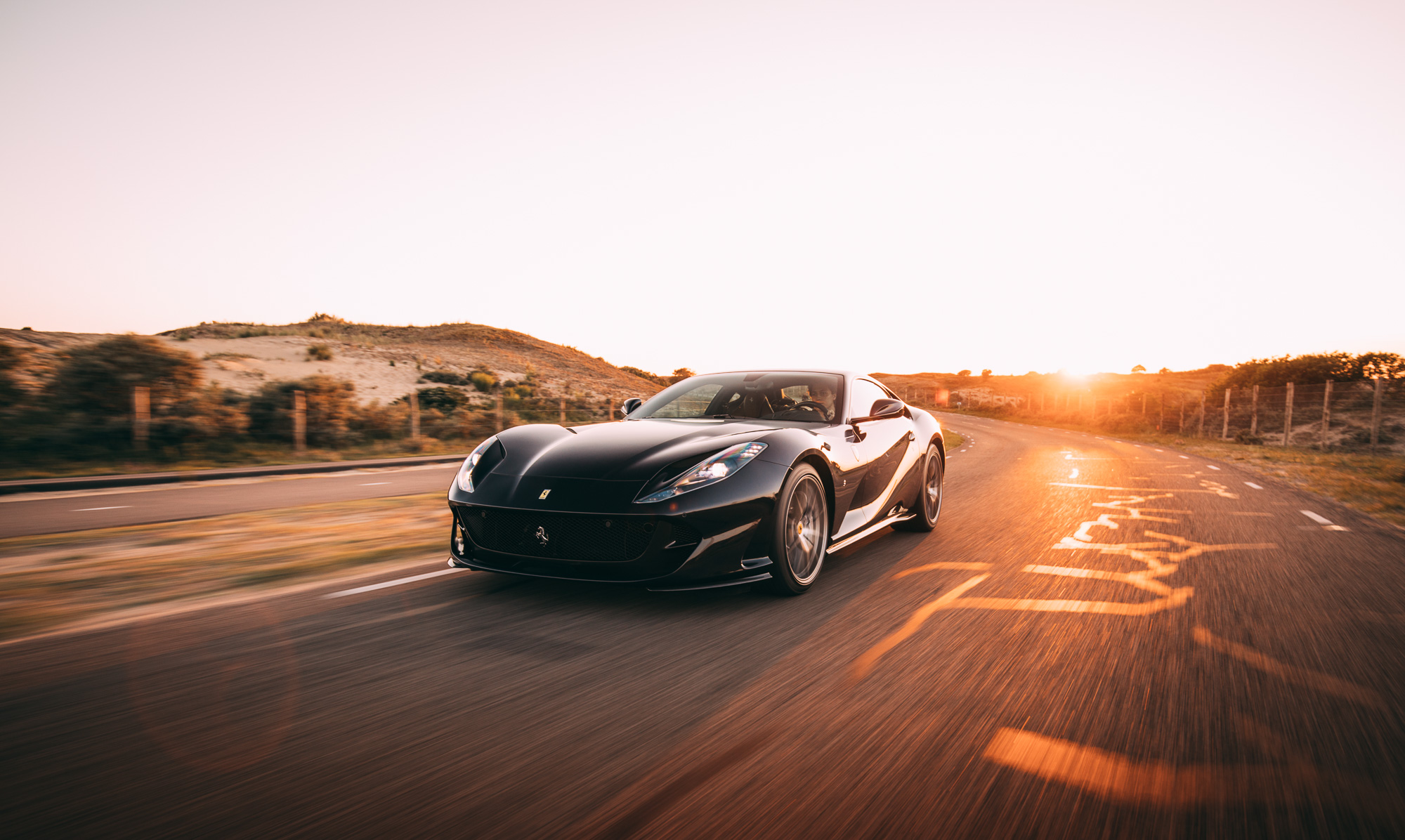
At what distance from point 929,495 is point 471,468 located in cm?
408

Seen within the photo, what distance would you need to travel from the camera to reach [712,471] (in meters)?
4.01

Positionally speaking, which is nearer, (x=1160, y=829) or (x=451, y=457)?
(x=1160, y=829)

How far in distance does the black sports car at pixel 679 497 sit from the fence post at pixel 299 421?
14676 mm

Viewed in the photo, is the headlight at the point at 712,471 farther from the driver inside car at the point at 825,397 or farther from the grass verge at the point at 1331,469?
the grass verge at the point at 1331,469

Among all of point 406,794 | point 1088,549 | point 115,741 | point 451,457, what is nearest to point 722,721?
point 406,794

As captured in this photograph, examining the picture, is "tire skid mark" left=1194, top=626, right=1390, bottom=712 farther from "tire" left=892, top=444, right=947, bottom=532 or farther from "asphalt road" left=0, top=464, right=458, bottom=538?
"asphalt road" left=0, top=464, right=458, bottom=538

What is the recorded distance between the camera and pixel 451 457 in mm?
16547

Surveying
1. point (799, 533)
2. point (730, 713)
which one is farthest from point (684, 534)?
point (730, 713)

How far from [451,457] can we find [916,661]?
14797 mm

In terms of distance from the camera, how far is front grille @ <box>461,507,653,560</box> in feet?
12.3

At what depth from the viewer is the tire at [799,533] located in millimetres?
4152

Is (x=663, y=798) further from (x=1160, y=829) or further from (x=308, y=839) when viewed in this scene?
(x=1160, y=829)

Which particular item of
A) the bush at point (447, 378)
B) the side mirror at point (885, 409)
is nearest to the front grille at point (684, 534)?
the side mirror at point (885, 409)

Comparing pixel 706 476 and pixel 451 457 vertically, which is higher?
pixel 706 476
